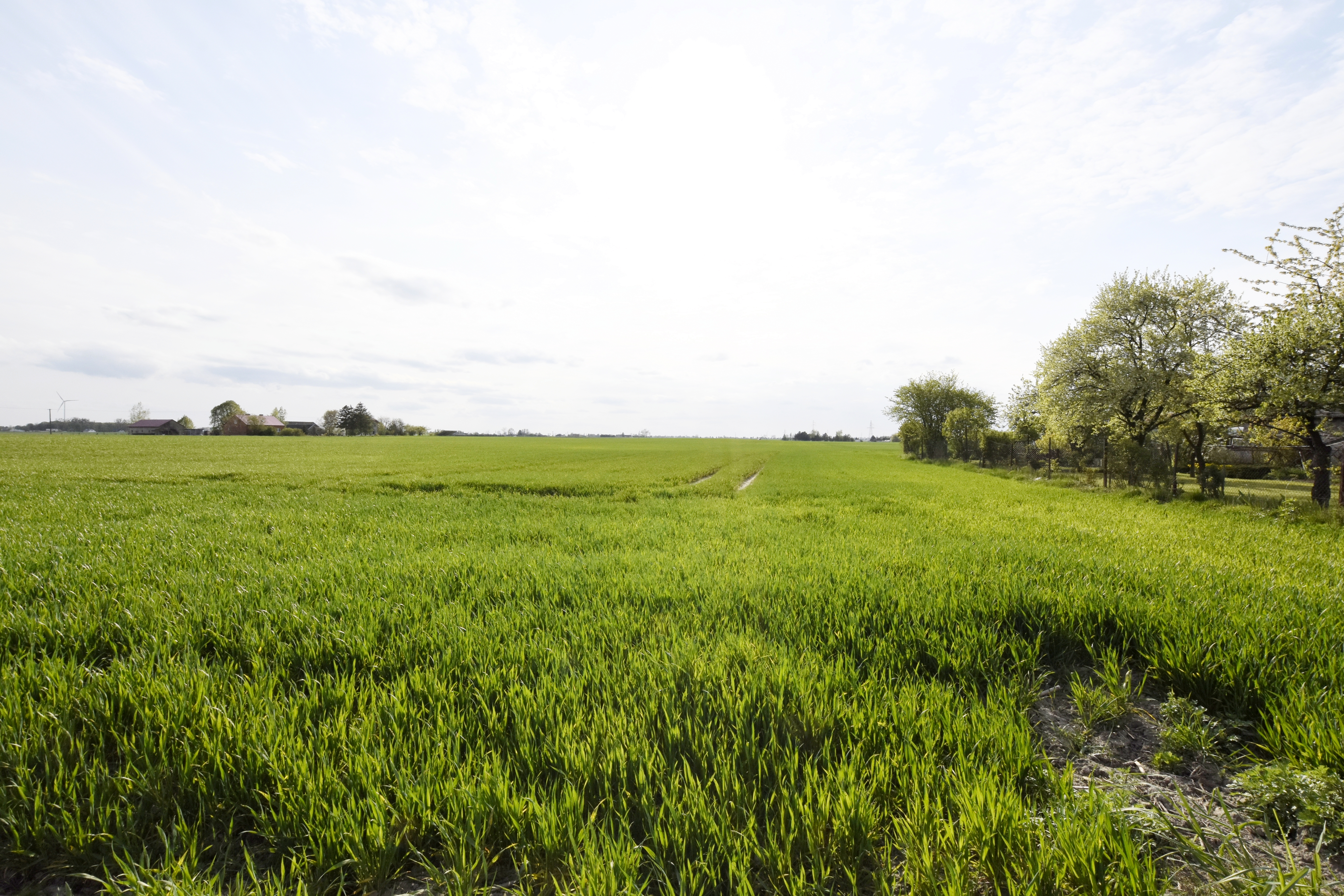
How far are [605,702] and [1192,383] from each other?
2240 cm

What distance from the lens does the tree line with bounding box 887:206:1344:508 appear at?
1196 cm

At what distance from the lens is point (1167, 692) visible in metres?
3.65

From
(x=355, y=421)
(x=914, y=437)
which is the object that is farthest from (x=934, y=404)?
(x=355, y=421)

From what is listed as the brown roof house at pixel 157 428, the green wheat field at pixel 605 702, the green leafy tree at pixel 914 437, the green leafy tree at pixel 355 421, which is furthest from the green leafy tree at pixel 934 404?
the brown roof house at pixel 157 428

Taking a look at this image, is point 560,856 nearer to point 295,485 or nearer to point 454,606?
point 454,606

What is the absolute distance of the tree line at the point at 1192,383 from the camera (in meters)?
12.0

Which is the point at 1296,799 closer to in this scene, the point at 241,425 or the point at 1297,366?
the point at 1297,366

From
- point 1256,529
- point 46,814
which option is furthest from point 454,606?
point 1256,529

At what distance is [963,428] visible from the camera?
5253cm

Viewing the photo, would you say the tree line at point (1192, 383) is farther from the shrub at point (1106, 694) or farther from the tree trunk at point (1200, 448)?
the shrub at point (1106, 694)

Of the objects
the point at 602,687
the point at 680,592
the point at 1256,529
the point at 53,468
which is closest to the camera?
the point at 602,687

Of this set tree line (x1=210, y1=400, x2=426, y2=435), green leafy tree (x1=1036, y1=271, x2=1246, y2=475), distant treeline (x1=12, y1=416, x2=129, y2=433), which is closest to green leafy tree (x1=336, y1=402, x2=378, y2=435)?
tree line (x1=210, y1=400, x2=426, y2=435)

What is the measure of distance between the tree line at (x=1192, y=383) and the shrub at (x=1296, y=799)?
14810mm

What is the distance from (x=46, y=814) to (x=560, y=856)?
2.34 metres
